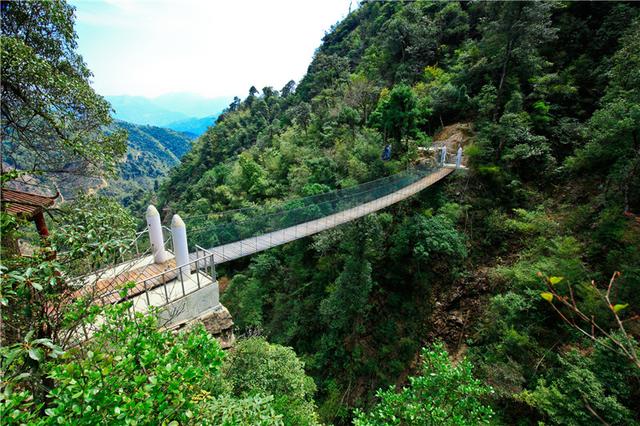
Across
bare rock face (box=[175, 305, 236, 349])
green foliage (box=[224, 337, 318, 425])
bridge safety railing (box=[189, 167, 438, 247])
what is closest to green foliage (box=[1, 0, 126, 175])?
bridge safety railing (box=[189, 167, 438, 247])

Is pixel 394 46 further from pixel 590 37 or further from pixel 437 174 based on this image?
pixel 437 174

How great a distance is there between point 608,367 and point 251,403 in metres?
Result: 4.91

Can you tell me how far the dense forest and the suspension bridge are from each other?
1.84 feet

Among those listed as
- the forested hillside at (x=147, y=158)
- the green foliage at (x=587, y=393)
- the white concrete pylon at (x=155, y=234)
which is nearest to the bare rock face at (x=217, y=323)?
the white concrete pylon at (x=155, y=234)

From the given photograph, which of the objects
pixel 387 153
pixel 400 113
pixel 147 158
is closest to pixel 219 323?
pixel 387 153

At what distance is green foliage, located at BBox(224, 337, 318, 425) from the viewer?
4.81 metres

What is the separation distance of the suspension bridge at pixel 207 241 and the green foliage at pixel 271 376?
1.51 m

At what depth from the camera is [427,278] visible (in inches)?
316

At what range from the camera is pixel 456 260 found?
787cm

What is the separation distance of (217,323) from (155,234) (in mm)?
1623

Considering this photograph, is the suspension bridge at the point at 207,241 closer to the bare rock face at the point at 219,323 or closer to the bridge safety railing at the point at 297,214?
the bridge safety railing at the point at 297,214

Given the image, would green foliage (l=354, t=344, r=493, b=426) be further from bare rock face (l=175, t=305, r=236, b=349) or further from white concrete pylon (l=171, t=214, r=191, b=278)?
white concrete pylon (l=171, t=214, r=191, b=278)

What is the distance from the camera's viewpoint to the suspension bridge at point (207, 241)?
12.6ft

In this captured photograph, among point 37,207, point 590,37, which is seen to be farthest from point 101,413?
point 590,37
